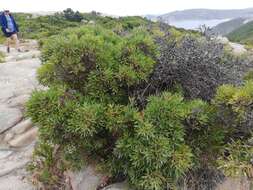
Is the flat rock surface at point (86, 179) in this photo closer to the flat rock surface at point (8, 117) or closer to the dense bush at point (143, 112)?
the dense bush at point (143, 112)

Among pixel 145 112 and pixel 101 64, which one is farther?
pixel 101 64

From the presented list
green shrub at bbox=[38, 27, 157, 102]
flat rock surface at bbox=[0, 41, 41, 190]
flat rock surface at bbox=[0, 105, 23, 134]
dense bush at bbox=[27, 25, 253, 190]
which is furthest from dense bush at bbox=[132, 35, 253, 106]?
flat rock surface at bbox=[0, 105, 23, 134]

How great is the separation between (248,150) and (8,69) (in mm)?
6943

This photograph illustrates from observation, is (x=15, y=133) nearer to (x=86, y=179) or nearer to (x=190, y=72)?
(x=86, y=179)

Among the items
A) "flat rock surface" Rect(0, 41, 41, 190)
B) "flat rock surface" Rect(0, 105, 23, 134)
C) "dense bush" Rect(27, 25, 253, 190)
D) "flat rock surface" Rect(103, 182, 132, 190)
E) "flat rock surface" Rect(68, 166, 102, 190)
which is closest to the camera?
"dense bush" Rect(27, 25, 253, 190)

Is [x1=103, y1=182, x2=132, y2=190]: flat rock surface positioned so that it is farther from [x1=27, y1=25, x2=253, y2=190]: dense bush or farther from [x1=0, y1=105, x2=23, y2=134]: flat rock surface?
[x1=0, y1=105, x2=23, y2=134]: flat rock surface

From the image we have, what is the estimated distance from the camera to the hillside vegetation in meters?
3.72

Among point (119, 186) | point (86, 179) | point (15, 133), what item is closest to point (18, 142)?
point (15, 133)

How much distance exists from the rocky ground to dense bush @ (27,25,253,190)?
227 millimetres

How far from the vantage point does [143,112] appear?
3896 millimetres

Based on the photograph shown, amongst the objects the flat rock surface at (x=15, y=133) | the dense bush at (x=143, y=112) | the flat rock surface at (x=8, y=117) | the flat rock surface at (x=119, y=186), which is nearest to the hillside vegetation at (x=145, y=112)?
the dense bush at (x=143, y=112)

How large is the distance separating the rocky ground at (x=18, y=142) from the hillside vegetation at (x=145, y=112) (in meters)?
0.20

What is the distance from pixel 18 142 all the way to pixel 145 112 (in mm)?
2875

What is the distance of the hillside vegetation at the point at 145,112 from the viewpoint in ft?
12.2
